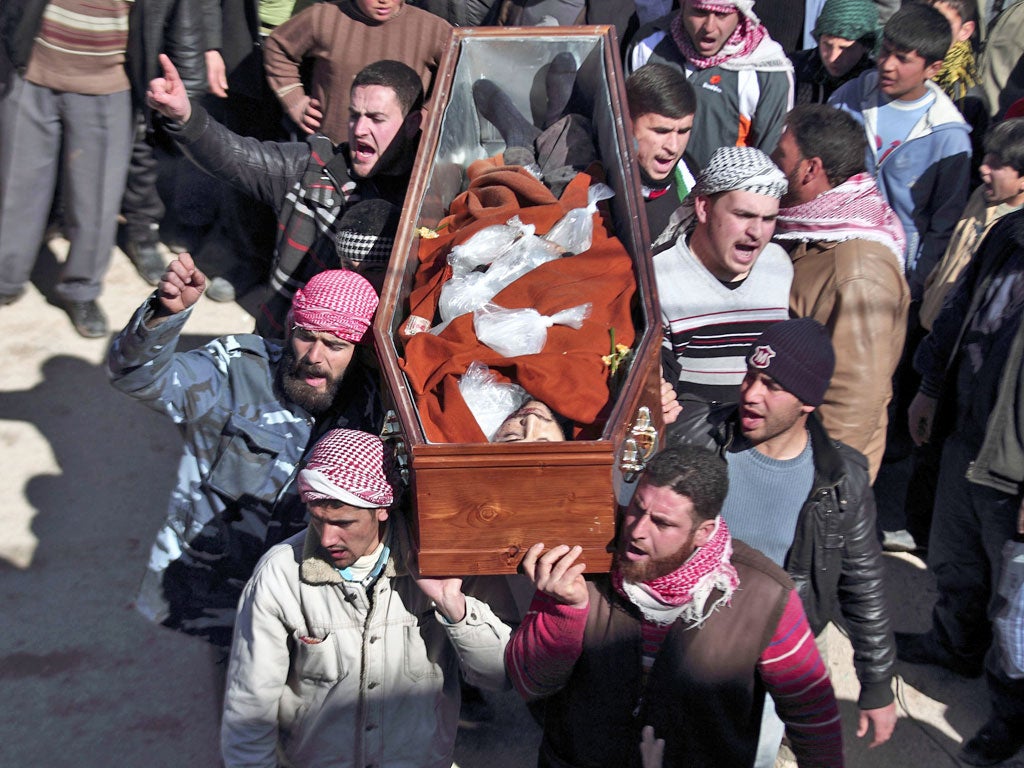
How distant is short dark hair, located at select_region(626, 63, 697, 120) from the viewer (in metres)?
3.87

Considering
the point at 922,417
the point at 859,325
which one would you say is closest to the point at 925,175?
the point at 922,417

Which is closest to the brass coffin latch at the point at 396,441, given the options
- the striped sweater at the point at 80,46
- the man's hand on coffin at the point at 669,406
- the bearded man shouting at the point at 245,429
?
the bearded man shouting at the point at 245,429

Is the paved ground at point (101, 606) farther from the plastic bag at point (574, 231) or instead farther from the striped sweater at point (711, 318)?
the plastic bag at point (574, 231)

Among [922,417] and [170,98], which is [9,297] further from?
[922,417]

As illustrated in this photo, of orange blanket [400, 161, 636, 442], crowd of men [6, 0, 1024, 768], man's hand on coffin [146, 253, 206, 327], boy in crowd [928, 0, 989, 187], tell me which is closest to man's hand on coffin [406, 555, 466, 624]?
crowd of men [6, 0, 1024, 768]

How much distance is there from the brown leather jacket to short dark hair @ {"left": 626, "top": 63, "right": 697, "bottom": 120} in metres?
0.81

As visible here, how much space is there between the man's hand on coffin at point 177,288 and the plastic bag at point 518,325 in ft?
2.29

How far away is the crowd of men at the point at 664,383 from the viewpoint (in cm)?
263

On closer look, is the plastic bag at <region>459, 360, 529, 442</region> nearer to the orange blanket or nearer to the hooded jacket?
the orange blanket

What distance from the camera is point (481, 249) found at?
3254mm

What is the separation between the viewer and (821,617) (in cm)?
304

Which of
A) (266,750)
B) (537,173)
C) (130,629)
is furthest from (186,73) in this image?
(266,750)

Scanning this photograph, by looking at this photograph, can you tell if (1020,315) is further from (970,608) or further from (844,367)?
(970,608)

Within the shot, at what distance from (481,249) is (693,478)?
108 cm
